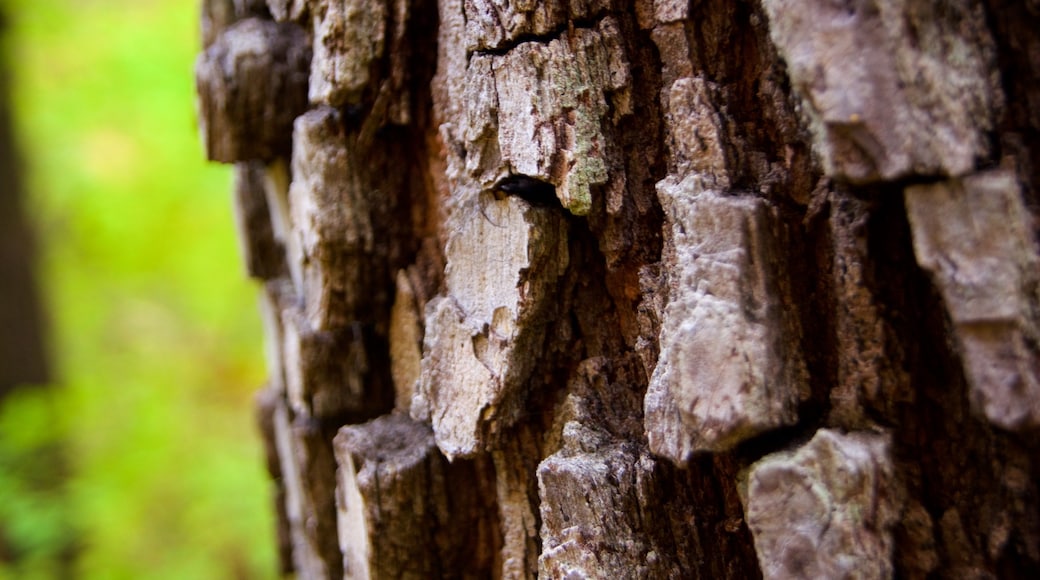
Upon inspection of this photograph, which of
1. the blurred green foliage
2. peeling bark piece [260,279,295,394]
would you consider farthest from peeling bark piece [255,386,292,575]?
the blurred green foliage

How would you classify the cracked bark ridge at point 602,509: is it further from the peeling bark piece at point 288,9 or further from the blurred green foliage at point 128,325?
the blurred green foliage at point 128,325

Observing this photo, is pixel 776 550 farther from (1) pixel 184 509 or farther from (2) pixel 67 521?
(1) pixel 184 509

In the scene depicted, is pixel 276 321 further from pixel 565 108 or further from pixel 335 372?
pixel 565 108

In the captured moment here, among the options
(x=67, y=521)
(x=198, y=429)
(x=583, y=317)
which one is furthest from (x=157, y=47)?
(x=583, y=317)

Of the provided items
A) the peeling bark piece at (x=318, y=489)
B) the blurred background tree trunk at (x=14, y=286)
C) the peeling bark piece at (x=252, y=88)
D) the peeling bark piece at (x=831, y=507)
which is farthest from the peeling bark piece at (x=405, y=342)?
Answer: the blurred background tree trunk at (x=14, y=286)

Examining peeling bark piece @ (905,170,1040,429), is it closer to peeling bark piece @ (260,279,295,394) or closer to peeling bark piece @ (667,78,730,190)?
peeling bark piece @ (667,78,730,190)

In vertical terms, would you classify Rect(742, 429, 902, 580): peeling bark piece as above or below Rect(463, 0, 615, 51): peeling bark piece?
below

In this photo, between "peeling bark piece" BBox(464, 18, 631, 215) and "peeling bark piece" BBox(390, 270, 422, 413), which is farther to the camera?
"peeling bark piece" BBox(390, 270, 422, 413)
